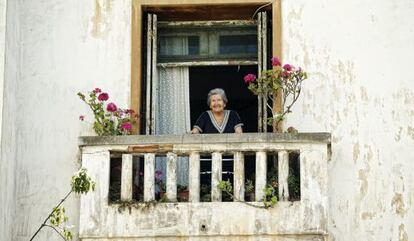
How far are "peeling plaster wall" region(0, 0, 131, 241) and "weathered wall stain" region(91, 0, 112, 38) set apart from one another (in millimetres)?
12

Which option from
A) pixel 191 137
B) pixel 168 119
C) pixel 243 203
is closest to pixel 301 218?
pixel 243 203

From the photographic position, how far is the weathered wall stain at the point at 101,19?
576 inches

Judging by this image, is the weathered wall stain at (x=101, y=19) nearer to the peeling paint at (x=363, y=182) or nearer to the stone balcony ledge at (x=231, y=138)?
the stone balcony ledge at (x=231, y=138)

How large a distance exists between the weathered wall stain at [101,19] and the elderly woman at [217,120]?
1.57m

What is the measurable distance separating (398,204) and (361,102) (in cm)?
132

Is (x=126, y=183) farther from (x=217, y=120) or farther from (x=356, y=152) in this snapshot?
(x=356, y=152)

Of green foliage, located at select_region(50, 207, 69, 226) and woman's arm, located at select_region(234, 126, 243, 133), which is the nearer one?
green foliage, located at select_region(50, 207, 69, 226)

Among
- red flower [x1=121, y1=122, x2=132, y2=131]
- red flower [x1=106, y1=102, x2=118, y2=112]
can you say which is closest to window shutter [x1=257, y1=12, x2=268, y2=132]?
red flower [x1=121, y1=122, x2=132, y2=131]

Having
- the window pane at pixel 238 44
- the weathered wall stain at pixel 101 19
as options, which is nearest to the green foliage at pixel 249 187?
the window pane at pixel 238 44

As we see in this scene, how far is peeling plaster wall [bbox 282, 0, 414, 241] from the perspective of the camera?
13.9 metres

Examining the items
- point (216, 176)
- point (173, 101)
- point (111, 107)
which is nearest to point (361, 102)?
point (216, 176)

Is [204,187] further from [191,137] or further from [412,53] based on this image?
[412,53]

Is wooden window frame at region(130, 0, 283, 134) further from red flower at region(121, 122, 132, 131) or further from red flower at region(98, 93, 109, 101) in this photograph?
red flower at region(98, 93, 109, 101)

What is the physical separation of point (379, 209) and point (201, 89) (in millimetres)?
4165
